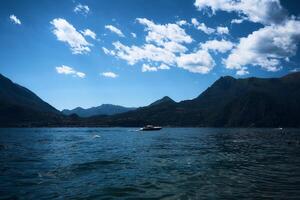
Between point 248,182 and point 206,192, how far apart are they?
5.50m

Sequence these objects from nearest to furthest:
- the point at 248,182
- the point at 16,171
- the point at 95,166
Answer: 1. the point at 248,182
2. the point at 16,171
3. the point at 95,166

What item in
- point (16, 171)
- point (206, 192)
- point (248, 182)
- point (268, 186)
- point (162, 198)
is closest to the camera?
point (162, 198)

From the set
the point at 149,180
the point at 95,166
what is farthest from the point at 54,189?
the point at 95,166

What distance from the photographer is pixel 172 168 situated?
33.7m

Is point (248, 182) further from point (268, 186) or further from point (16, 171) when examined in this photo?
point (16, 171)

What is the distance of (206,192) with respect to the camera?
22.0m

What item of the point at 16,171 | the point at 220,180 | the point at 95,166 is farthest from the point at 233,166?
the point at 16,171

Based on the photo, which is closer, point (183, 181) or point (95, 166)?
point (183, 181)

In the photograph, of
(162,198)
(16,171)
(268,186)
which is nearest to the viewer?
(162,198)

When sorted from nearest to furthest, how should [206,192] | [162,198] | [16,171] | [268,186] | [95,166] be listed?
[162,198] < [206,192] < [268,186] < [16,171] < [95,166]

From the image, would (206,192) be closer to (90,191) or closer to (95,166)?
(90,191)

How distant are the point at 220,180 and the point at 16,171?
67.2ft

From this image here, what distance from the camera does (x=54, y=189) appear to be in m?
22.8

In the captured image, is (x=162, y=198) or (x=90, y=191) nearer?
(x=162, y=198)
